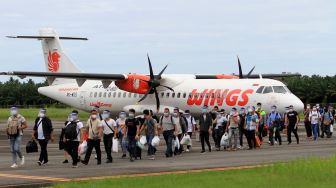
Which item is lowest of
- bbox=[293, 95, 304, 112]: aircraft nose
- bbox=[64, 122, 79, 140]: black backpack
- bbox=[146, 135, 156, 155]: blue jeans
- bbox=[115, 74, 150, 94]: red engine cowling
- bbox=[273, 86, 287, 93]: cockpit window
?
bbox=[146, 135, 156, 155]: blue jeans

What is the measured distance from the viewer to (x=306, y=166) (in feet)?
51.0

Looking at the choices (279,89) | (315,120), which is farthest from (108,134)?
(279,89)

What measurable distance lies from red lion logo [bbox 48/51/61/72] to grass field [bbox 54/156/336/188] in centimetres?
3201

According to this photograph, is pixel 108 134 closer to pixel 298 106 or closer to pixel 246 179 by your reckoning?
pixel 246 179

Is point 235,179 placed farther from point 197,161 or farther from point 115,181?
point 197,161

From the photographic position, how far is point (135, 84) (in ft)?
131

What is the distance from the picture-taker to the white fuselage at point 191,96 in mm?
33781

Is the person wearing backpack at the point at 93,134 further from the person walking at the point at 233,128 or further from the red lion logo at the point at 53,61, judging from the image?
the red lion logo at the point at 53,61

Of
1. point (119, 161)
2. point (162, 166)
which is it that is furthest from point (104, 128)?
point (162, 166)

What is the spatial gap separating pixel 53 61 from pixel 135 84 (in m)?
9.01

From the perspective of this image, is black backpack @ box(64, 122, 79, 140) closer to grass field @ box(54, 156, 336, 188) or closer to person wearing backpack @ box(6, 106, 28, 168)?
person wearing backpack @ box(6, 106, 28, 168)

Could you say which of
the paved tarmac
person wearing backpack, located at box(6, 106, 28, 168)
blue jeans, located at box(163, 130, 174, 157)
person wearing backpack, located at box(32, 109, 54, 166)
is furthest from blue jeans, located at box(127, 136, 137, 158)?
person wearing backpack, located at box(6, 106, 28, 168)

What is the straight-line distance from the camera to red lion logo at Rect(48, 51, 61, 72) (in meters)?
46.4

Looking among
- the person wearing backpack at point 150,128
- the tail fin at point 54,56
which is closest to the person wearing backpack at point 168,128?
the person wearing backpack at point 150,128
